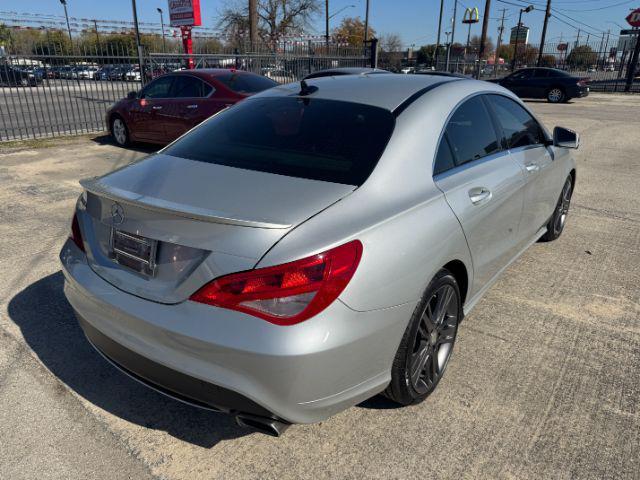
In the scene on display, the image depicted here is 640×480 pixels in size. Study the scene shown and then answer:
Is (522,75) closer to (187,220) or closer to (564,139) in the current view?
(564,139)

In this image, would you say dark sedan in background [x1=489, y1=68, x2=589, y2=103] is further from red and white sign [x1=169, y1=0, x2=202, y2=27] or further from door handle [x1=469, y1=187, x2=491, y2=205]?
door handle [x1=469, y1=187, x2=491, y2=205]

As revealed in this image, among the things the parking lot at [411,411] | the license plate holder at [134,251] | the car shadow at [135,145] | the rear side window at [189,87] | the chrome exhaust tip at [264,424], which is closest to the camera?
the chrome exhaust tip at [264,424]

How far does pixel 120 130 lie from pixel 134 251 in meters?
8.83

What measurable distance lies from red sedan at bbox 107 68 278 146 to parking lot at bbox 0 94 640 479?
5067mm

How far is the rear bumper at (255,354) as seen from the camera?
1881 millimetres

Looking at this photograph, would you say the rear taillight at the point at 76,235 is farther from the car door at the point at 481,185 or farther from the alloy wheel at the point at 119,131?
the alloy wheel at the point at 119,131

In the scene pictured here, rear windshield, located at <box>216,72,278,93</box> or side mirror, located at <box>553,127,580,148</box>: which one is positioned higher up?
rear windshield, located at <box>216,72,278,93</box>

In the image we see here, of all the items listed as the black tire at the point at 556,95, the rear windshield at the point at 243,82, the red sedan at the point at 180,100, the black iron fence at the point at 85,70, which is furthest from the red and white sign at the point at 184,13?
the black tire at the point at 556,95

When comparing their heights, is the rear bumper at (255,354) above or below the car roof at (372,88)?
below

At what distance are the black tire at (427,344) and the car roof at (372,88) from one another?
3.34 feet

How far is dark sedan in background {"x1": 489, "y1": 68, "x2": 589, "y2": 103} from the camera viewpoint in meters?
20.2

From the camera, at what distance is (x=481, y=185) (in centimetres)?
296

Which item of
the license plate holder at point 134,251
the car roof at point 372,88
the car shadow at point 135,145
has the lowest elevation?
the car shadow at point 135,145

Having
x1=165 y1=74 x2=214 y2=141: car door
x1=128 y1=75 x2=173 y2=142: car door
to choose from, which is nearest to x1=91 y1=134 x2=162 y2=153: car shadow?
x1=128 y1=75 x2=173 y2=142: car door
